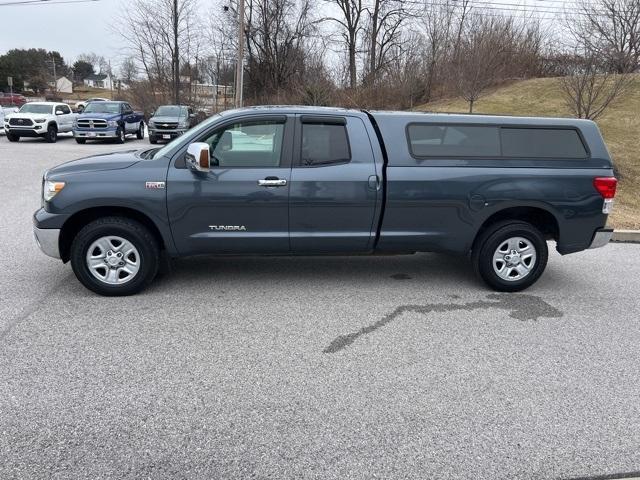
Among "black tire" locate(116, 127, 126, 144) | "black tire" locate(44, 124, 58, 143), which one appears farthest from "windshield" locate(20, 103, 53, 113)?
"black tire" locate(116, 127, 126, 144)

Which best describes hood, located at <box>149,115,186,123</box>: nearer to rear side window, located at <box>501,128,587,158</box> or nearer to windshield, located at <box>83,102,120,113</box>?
windshield, located at <box>83,102,120,113</box>

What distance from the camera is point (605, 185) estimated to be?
5266mm

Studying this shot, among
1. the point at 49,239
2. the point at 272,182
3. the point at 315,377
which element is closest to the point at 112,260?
the point at 49,239

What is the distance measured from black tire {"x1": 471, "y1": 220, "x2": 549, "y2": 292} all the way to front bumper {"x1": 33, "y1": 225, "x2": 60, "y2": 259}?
414 cm

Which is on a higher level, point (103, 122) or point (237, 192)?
point (103, 122)

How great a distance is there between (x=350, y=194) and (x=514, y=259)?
6.23 feet

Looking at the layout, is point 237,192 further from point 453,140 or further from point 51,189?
point 453,140

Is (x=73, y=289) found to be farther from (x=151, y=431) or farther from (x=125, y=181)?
(x=151, y=431)

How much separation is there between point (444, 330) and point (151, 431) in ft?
8.27

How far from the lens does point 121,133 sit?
22.1m

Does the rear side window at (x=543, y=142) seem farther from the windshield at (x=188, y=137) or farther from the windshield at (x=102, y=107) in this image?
the windshield at (x=102, y=107)

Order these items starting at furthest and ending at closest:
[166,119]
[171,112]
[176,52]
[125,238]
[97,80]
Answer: [97,80]
[176,52]
[171,112]
[166,119]
[125,238]

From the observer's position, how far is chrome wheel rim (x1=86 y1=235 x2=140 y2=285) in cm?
483

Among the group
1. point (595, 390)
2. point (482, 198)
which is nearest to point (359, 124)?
point (482, 198)
